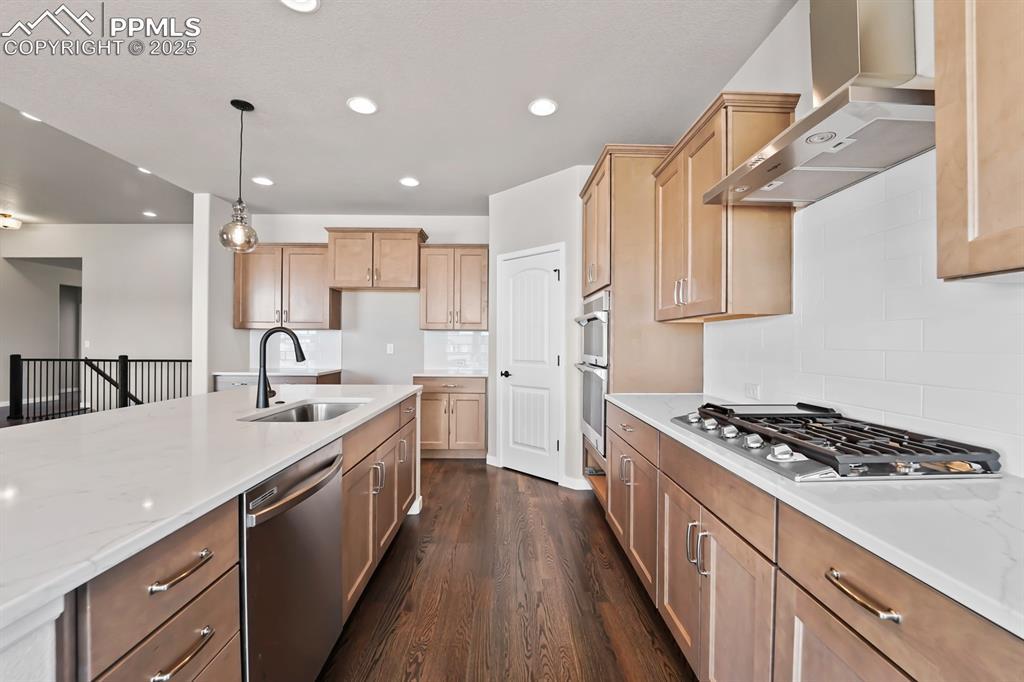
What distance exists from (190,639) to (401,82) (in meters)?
2.63

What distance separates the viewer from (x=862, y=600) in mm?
744

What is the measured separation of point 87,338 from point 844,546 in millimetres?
8879

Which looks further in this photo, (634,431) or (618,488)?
(618,488)

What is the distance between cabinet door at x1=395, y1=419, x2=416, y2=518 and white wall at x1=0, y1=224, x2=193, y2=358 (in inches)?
218

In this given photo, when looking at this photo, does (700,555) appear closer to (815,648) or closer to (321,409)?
(815,648)

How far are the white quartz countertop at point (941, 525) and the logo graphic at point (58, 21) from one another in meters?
3.31

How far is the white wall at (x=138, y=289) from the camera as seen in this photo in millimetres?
6332

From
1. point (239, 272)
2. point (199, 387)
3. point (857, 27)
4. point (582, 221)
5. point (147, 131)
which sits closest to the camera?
point (857, 27)

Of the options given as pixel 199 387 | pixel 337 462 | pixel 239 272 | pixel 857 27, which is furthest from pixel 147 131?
pixel 857 27

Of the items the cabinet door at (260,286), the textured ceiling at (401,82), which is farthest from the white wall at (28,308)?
the textured ceiling at (401,82)

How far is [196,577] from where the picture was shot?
88 centimetres

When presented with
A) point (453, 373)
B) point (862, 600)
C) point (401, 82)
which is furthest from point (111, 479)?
point (453, 373)

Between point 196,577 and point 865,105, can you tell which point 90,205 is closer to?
point 196,577

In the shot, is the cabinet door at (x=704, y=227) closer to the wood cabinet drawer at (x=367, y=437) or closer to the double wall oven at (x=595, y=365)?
the double wall oven at (x=595, y=365)
